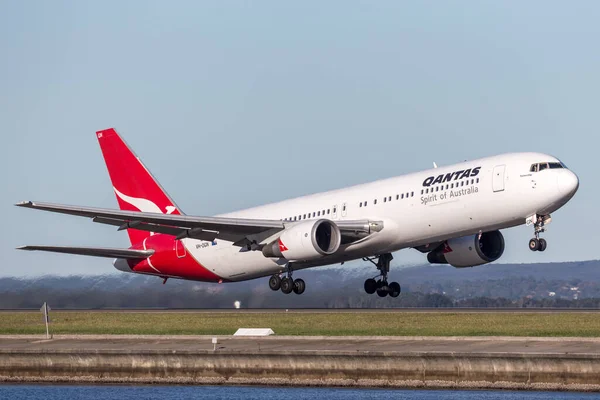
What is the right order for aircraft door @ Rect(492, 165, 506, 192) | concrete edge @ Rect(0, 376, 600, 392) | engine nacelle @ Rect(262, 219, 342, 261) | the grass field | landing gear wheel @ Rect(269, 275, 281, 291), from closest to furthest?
1. concrete edge @ Rect(0, 376, 600, 392)
2. the grass field
3. aircraft door @ Rect(492, 165, 506, 192)
4. engine nacelle @ Rect(262, 219, 342, 261)
5. landing gear wheel @ Rect(269, 275, 281, 291)

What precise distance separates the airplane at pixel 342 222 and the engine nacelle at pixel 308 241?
44 mm

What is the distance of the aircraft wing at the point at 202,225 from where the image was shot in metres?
49.6

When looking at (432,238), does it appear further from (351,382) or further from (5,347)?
(5,347)

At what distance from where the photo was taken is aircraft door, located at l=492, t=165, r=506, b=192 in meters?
47.0

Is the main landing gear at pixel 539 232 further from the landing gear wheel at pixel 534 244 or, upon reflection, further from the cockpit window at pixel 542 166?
the cockpit window at pixel 542 166

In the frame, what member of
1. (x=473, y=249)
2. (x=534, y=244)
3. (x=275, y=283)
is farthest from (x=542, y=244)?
(x=275, y=283)

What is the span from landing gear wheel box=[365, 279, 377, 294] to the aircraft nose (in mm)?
14725

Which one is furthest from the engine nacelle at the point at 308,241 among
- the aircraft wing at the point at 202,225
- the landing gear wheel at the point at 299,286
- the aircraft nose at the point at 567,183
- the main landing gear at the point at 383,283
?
the aircraft nose at the point at 567,183

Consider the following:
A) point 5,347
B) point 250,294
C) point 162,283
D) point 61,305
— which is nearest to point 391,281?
point 250,294

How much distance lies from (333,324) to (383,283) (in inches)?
389

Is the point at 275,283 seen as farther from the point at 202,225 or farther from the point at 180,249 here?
the point at 180,249

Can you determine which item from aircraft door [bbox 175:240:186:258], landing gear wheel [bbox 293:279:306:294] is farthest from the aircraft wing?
aircraft door [bbox 175:240:186:258]

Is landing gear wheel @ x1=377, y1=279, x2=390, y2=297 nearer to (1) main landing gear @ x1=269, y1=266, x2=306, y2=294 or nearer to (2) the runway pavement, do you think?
(1) main landing gear @ x1=269, y1=266, x2=306, y2=294

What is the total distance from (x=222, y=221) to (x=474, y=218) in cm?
1118
